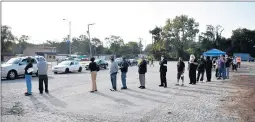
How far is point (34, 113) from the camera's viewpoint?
816 centimetres

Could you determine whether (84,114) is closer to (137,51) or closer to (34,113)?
(34,113)

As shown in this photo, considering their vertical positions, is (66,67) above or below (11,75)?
above

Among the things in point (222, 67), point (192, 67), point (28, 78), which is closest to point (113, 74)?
point (28, 78)

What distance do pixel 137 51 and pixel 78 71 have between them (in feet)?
324

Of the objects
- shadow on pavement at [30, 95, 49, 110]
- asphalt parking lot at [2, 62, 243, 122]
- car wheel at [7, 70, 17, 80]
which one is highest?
car wheel at [7, 70, 17, 80]

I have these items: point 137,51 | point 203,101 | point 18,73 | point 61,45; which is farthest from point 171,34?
point 203,101

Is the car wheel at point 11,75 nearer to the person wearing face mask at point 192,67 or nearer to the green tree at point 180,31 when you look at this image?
the person wearing face mask at point 192,67

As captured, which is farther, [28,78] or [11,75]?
[11,75]

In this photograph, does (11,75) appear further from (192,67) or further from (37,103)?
(192,67)

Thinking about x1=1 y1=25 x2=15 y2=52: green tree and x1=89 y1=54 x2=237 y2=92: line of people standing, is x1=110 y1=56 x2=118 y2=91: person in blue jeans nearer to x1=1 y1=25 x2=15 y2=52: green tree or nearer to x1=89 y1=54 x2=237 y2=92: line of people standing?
x1=89 y1=54 x2=237 y2=92: line of people standing

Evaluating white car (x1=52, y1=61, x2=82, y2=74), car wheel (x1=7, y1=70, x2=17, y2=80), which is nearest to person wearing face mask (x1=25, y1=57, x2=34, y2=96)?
car wheel (x1=7, y1=70, x2=17, y2=80)

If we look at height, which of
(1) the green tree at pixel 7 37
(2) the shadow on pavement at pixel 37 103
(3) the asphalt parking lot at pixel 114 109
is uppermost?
(1) the green tree at pixel 7 37

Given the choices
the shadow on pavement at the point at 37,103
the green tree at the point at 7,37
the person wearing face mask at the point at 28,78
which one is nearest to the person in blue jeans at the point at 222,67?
the person wearing face mask at the point at 28,78

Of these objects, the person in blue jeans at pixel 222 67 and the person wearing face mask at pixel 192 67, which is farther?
the person in blue jeans at pixel 222 67
